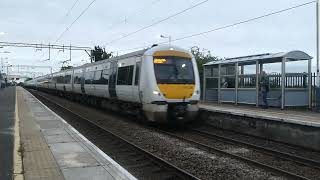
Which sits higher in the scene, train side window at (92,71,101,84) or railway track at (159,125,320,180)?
train side window at (92,71,101,84)

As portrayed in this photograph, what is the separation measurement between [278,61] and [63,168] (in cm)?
1158

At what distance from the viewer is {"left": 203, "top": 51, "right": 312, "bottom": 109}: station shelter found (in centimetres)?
1747

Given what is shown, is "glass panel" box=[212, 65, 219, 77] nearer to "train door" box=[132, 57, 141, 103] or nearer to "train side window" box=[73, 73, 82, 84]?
"train door" box=[132, 57, 141, 103]

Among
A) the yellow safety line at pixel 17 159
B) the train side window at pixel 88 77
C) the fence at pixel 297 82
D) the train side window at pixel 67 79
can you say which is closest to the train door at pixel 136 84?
the yellow safety line at pixel 17 159

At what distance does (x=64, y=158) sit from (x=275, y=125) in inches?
261

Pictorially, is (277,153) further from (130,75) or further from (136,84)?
(130,75)

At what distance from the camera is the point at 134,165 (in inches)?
395

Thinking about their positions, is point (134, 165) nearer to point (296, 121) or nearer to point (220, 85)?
point (296, 121)

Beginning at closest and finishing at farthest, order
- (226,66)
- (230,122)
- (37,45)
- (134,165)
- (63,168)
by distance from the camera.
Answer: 1. (63,168)
2. (134,165)
3. (230,122)
4. (226,66)
5. (37,45)

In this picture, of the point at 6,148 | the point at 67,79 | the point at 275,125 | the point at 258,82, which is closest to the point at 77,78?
the point at 67,79

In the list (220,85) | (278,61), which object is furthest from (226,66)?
(278,61)

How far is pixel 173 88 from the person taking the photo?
1573 centimetres

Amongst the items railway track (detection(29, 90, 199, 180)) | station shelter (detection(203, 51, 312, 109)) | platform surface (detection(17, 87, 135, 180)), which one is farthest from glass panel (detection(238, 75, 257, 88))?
platform surface (detection(17, 87, 135, 180))

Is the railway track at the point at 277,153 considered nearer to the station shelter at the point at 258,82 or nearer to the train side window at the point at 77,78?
the station shelter at the point at 258,82
